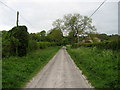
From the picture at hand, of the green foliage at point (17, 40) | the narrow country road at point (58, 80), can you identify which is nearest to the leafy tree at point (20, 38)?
the green foliage at point (17, 40)

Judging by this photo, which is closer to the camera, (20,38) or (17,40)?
(17,40)

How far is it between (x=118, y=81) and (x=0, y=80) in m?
5.92

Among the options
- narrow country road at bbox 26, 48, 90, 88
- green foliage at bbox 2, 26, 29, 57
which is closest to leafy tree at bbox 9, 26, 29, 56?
green foliage at bbox 2, 26, 29, 57

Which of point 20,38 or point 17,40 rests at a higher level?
point 20,38

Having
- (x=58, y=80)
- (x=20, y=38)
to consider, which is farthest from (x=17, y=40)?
(x=58, y=80)

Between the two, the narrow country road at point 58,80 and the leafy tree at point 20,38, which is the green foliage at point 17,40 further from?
the narrow country road at point 58,80

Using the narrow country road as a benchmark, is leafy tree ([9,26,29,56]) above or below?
above

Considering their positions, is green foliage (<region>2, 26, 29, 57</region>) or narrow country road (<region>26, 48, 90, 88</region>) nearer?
narrow country road (<region>26, 48, 90, 88</region>)

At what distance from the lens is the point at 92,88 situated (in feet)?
29.5

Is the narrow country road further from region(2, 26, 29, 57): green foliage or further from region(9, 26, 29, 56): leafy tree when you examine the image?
region(9, 26, 29, 56): leafy tree

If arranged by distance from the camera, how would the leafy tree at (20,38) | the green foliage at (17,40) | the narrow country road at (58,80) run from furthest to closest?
the leafy tree at (20,38)
the green foliage at (17,40)
the narrow country road at (58,80)

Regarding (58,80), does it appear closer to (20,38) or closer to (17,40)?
(17,40)

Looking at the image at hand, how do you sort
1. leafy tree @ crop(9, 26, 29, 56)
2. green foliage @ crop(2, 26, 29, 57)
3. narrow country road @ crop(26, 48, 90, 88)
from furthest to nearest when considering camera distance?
leafy tree @ crop(9, 26, 29, 56), green foliage @ crop(2, 26, 29, 57), narrow country road @ crop(26, 48, 90, 88)

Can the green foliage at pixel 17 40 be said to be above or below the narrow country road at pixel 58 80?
above
